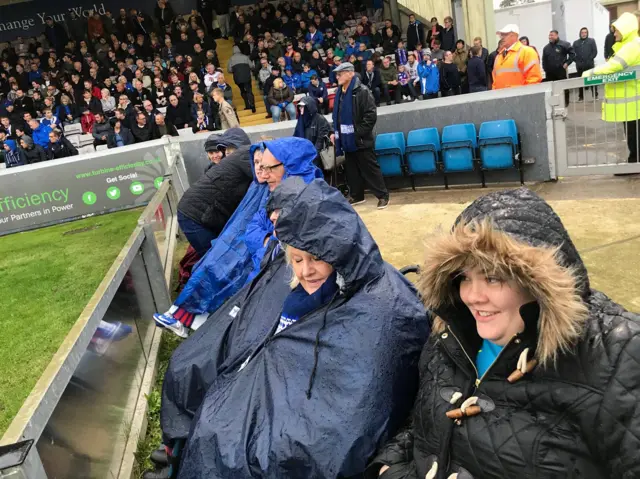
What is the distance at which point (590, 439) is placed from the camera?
1405 millimetres

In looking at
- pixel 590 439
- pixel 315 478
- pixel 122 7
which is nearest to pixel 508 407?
pixel 590 439

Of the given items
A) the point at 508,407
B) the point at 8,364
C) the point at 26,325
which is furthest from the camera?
the point at 26,325

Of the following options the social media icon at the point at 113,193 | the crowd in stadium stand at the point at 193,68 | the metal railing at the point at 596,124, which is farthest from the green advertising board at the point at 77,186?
the metal railing at the point at 596,124

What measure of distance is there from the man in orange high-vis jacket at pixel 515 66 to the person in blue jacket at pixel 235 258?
4440 millimetres

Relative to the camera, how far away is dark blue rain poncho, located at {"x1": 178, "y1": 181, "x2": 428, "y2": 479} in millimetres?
1915

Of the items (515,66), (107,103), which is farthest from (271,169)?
(107,103)

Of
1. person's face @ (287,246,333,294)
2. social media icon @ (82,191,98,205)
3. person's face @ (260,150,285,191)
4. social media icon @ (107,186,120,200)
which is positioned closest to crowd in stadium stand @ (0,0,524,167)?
social media icon @ (107,186,120,200)

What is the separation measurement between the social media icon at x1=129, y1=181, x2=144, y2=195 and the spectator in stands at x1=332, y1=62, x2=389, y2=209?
3.81 metres

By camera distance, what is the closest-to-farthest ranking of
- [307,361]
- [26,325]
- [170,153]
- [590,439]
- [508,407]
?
[590,439] < [508,407] < [307,361] < [26,325] < [170,153]

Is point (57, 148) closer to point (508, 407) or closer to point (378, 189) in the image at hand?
point (378, 189)

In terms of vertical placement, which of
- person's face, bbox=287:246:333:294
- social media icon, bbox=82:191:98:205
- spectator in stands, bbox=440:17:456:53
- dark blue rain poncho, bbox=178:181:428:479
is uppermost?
spectator in stands, bbox=440:17:456:53

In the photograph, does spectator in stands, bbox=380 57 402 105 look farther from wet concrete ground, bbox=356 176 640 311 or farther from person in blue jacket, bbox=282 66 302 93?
wet concrete ground, bbox=356 176 640 311

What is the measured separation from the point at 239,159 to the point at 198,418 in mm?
2671

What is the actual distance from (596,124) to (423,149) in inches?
78.5
